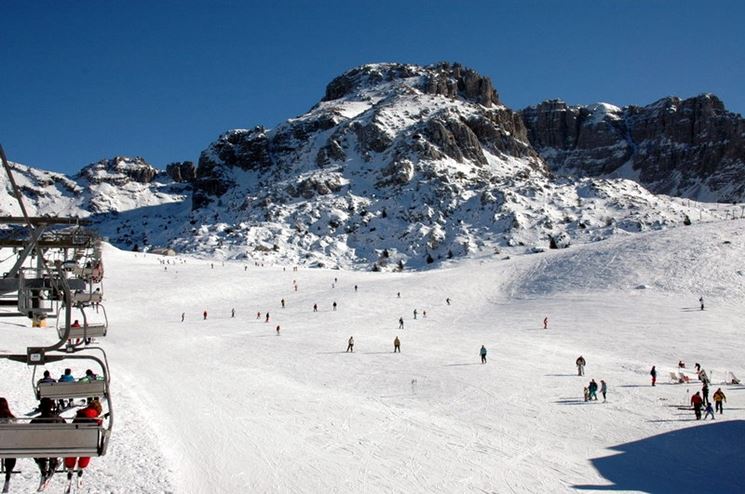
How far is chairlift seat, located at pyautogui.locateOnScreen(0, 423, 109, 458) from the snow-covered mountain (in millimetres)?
90750

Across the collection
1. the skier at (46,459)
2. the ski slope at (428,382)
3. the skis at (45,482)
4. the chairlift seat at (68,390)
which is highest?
the chairlift seat at (68,390)

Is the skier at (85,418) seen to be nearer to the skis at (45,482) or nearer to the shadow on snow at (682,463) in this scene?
the skis at (45,482)

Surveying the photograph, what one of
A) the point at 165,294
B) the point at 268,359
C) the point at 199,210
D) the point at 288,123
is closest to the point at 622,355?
the point at 268,359

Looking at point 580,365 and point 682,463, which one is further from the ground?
point 580,365

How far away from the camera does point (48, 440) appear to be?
7883mm

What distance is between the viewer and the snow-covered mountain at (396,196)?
4171 inches

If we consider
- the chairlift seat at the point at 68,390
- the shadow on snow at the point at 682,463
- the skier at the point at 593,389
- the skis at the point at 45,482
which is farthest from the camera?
the skier at the point at 593,389

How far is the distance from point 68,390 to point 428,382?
18915mm

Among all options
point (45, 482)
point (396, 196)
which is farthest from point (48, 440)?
point (396, 196)

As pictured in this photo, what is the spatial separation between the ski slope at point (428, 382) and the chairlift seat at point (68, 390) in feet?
11.4

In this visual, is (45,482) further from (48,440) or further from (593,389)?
(593,389)

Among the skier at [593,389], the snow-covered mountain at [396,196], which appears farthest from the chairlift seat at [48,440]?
the snow-covered mountain at [396,196]

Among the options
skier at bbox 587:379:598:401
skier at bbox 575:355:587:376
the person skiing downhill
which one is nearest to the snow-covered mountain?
skier at bbox 575:355:587:376

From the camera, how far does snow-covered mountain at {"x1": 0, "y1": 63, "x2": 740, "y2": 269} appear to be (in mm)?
105938
